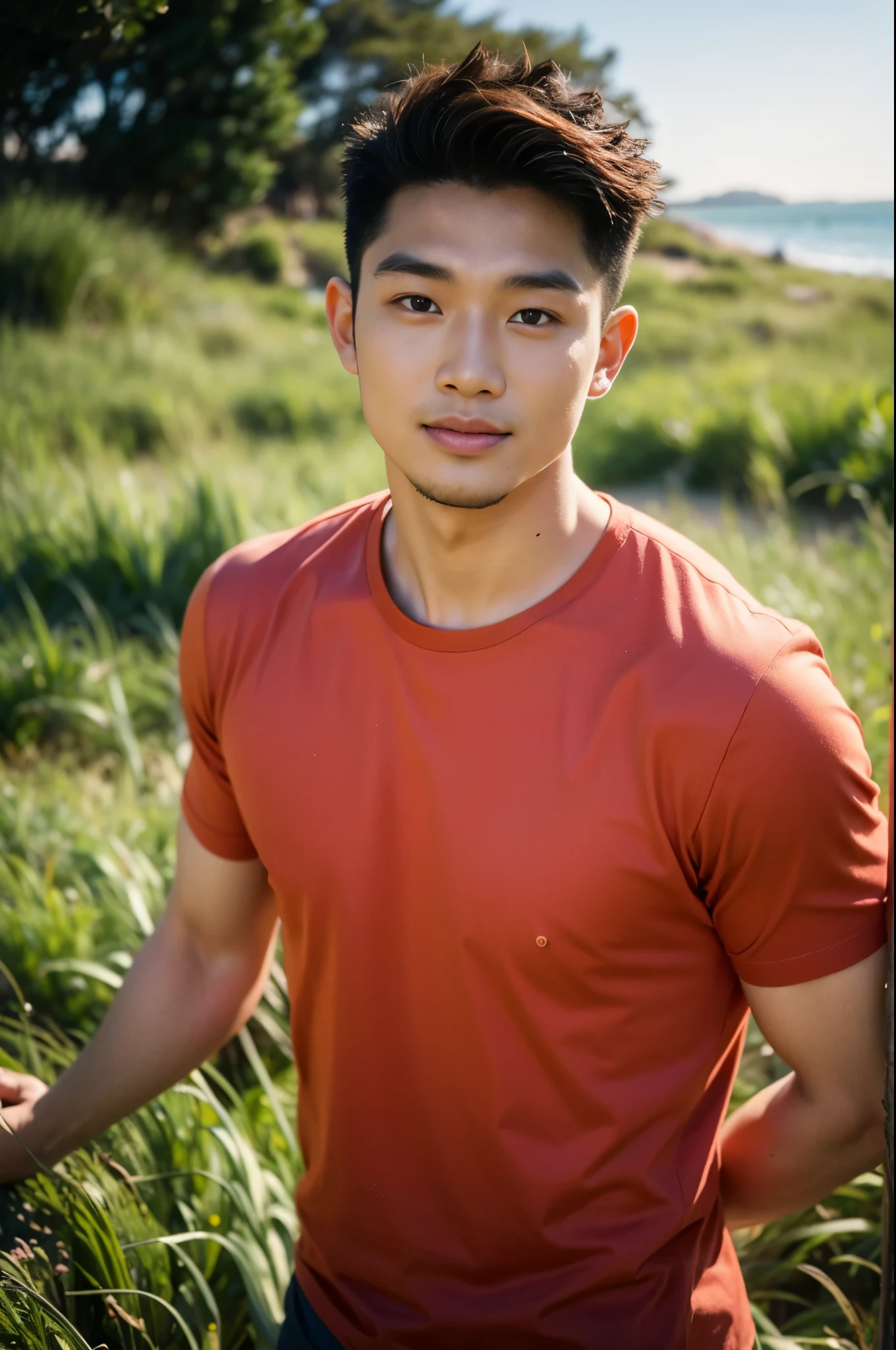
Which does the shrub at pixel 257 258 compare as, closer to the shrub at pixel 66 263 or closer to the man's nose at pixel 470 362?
the shrub at pixel 66 263

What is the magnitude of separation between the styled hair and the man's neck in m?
0.27

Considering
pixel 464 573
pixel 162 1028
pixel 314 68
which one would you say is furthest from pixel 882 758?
pixel 314 68

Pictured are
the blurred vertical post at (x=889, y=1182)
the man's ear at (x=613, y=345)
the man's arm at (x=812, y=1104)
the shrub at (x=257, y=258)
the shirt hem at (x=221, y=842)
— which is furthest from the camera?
the shrub at (x=257, y=258)

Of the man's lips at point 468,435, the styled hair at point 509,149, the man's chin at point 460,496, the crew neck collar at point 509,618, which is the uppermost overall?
the styled hair at point 509,149

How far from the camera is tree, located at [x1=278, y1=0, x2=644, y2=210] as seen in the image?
549 centimetres

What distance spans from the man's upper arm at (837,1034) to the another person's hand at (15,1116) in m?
0.94

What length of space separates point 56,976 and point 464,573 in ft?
4.86

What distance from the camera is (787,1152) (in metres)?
1.37

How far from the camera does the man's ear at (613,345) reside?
142 cm

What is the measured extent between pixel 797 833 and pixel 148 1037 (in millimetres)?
930

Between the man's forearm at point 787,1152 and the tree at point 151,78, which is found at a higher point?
the tree at point 151,78

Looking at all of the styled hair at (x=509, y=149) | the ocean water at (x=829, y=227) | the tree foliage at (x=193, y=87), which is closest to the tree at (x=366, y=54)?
the tree foliage at (x=193, y=87)

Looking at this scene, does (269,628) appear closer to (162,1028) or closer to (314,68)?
(162,1028)

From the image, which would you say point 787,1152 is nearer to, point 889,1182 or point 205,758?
point 889,1182
